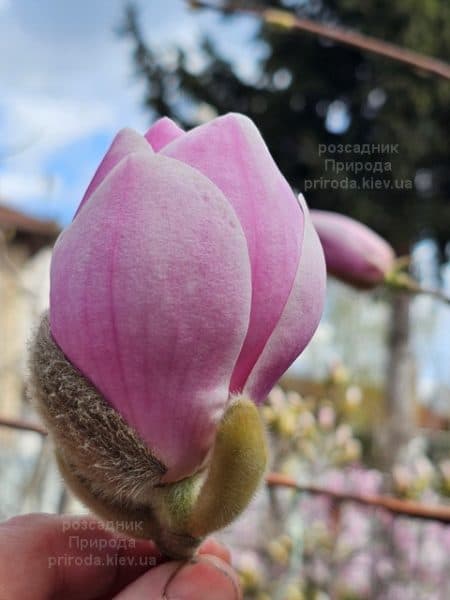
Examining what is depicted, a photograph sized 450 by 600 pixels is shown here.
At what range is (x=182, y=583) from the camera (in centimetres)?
37

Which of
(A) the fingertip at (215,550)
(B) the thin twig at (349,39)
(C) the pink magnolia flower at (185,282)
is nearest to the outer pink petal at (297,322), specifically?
(C) the pink magnolia flower at (185,282)

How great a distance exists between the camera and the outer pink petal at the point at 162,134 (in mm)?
377

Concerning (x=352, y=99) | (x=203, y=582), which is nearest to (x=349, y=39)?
(x=203, y=582)

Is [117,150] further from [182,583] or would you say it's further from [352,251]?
[352,251]

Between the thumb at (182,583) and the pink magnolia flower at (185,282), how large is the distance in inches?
2.2

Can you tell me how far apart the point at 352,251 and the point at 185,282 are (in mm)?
610

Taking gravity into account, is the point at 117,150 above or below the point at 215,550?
above

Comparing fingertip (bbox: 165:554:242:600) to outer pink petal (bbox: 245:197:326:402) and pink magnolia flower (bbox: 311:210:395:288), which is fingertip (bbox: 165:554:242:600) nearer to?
outer pink petal (bbox: 245:197:326:402)

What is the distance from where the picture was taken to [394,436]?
6.34m

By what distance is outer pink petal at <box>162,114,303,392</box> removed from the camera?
1.11 ft

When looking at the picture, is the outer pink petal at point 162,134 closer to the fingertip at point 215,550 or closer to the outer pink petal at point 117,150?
the outer pink petal at point 117,150

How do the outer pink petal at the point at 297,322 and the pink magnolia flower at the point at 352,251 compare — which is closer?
the outer pink petal at the point at 297,322

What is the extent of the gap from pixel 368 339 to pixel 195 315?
12.9 meters

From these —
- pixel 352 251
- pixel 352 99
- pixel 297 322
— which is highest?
pixel 297 322
